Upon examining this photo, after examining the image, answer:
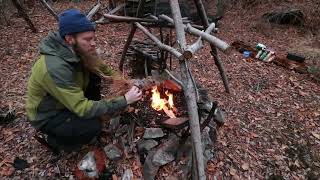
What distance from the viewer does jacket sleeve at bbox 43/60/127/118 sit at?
2.92 m

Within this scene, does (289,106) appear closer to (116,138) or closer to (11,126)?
(116,138)

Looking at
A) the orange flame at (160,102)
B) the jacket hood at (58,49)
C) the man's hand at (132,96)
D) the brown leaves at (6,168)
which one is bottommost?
the brown leaves at (6,168)

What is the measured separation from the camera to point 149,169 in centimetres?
340

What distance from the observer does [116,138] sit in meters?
3.59

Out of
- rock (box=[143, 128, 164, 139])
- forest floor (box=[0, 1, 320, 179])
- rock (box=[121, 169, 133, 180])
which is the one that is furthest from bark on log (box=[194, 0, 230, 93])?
rock (box=[121, 169, 133, 180])

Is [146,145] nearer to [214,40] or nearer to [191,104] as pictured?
[191,104]

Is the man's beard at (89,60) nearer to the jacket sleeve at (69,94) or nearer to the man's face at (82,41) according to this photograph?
the man's face at (82,41)

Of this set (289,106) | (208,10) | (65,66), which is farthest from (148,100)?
(208,10)

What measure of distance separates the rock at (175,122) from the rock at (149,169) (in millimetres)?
367

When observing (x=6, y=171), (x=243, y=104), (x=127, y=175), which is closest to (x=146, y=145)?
(x=127, y=175)

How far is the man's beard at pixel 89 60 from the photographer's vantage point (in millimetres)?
3084

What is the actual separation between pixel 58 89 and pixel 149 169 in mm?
1250

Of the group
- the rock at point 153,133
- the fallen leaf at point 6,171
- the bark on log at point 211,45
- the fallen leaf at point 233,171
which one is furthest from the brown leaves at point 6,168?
the bark on log at point 211,45

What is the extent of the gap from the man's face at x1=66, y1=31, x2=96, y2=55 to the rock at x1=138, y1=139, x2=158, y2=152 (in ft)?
3.63
